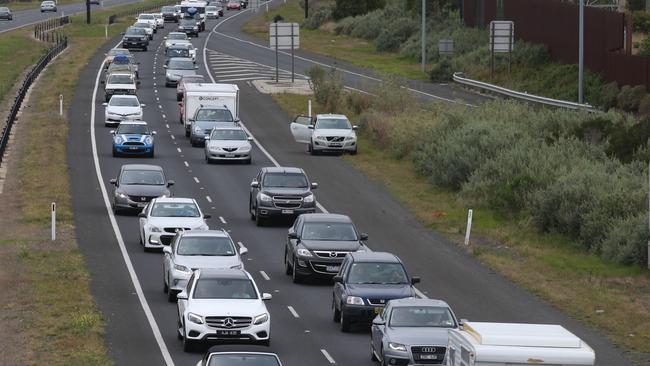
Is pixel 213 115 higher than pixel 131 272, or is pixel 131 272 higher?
pixel 213 115

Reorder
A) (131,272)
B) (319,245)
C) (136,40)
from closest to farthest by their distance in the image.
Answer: (319,245) → (131,272) → (136,40)

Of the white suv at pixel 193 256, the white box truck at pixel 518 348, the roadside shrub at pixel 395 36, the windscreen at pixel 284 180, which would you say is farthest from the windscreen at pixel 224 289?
the roadside shrub at pixel 395 36

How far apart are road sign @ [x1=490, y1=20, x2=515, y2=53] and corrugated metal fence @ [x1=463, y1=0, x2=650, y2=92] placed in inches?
91.1

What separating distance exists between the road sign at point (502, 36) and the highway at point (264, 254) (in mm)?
17897

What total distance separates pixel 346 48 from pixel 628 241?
8017 cm

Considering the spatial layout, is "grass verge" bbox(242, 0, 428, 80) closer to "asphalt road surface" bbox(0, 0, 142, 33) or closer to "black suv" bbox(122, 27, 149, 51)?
"black suv" bbox(122, 27, 149, 51)

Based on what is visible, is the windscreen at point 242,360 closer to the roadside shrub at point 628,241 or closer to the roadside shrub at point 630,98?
the roadside shrub at point 628,241

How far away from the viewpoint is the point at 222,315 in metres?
26.4

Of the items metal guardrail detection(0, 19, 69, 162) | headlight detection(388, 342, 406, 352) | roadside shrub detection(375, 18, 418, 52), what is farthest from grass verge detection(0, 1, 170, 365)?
roadside shrub detection(375, 18, 418, 52)

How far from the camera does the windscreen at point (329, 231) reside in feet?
115

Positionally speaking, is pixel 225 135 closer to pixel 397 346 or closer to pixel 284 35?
pixel 284 35

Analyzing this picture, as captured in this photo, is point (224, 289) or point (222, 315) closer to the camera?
point (222, 315)

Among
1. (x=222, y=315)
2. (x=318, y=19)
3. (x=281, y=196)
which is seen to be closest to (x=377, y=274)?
(x=222, y=315)

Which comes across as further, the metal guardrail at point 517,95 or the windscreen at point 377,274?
Result: the metal guardrail at point 517,95
